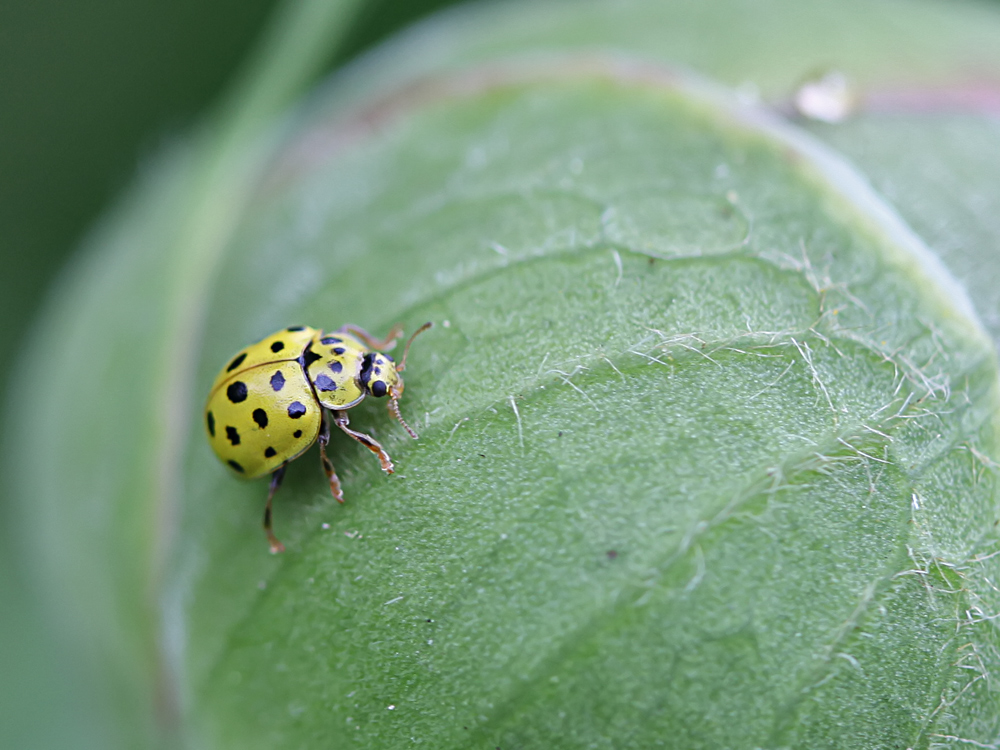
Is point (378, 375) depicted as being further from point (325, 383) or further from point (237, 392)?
point (237, 392)

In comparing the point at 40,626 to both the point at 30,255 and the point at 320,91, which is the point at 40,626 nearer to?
the point at 30,255

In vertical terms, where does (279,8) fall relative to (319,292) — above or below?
above

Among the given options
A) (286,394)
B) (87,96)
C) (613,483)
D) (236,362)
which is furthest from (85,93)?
(613,483)

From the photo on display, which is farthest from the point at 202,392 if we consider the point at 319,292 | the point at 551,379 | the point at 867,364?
the point at 867,364

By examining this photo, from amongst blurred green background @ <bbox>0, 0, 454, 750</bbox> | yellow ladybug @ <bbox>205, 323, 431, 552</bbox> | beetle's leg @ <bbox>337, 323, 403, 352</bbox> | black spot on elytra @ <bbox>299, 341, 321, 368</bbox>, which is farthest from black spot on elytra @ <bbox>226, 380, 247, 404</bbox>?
blurred green background @ <bbox>0, 0, 454, 750</bbox>

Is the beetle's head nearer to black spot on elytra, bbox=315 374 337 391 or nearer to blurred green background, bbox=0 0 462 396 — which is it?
black spot on elytra, bbox=315 374 337 391

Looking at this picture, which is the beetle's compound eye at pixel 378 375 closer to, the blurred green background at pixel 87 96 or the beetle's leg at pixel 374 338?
the beetle's leg at pixel 374 338
